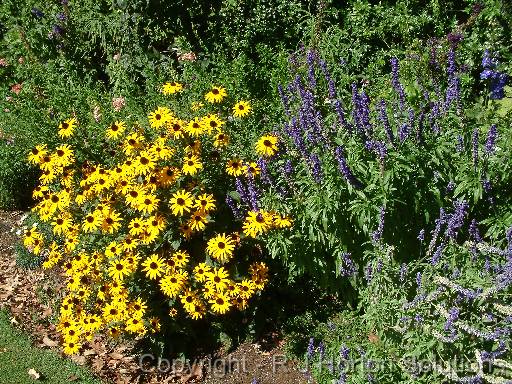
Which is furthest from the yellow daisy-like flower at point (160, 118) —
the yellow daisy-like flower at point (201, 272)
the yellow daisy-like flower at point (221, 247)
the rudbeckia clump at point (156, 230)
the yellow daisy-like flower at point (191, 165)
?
the yellow daisy-like flower at point (201, 272)

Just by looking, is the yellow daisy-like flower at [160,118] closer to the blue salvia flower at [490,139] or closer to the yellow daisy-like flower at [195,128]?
the yellow daisy-like flower at [195,128]

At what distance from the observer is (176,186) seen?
172 inches

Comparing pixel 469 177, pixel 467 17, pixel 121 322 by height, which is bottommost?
pixel 121 322

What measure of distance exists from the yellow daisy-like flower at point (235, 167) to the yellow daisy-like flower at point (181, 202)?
1.08ft

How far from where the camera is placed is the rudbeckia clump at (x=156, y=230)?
4.20m

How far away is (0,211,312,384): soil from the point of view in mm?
4578

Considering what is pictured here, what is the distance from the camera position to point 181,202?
4176 millimetres

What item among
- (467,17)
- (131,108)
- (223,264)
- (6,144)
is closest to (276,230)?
(223,264)

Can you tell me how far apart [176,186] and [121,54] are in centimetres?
361

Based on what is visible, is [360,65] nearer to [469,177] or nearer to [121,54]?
[121,54]

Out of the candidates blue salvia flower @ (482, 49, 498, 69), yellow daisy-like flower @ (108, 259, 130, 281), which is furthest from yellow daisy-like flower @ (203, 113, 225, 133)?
blue salvia flower @ (482, 49, 498, 69)

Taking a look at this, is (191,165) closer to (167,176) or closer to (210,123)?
(167,176)

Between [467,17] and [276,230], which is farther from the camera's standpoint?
[467,17]

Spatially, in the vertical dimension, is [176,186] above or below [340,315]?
above
